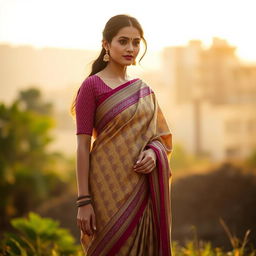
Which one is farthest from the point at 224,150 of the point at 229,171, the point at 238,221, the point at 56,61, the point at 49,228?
the point at 56,61

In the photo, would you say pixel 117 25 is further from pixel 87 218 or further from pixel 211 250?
pixel 211 250

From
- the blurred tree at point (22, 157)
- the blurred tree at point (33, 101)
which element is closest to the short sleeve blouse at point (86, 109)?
the blurred tree at point (22, 157)

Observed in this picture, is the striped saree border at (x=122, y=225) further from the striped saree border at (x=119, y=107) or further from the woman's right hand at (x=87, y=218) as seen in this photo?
the striped saree border at (x=119, y=107)

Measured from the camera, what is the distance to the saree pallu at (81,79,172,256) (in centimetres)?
231

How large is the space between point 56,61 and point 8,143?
6706cm

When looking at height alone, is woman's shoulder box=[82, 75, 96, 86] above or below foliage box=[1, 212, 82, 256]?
above

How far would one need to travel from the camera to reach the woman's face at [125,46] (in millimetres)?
2336

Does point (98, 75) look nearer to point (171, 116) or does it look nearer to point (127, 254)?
point (127, 254)

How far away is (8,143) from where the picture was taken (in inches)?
551

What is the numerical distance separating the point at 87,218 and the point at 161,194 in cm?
38

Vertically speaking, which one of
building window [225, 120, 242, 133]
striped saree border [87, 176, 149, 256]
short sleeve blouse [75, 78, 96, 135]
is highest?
short sleeve blouse [75, 78, 96, 135]

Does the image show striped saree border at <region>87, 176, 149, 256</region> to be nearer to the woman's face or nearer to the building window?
the woman's face

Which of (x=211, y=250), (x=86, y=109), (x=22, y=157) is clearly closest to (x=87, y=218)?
(x=86, y=109)

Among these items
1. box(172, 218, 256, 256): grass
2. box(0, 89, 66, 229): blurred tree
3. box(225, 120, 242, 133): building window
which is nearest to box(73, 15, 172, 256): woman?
box(172, 218, 256, 256): grass
